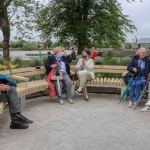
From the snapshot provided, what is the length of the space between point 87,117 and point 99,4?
1411 centimetres

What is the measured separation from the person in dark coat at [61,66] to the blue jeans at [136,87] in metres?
1.38

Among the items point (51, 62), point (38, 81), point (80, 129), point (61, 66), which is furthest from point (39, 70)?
point (80, 129)

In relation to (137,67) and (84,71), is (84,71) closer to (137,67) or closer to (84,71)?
(84,71)

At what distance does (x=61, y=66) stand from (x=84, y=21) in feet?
37.7

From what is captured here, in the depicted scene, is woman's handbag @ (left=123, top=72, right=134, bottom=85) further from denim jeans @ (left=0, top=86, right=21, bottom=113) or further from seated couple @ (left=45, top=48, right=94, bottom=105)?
denim jeans @ (left=0, top=86, right=21, bottom=113)

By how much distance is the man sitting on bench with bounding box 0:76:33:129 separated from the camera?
672 centimetres

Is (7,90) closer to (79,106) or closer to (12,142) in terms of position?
(12,142)

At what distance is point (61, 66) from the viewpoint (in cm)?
946

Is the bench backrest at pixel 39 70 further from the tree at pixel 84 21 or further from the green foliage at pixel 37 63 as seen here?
the tree at pixel 84 21

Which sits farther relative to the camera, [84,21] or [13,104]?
[84,21]

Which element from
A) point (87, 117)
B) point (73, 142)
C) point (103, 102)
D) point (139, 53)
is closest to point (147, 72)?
point (139, 53)

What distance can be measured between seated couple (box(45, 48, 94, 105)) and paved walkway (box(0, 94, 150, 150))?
1.25 feet

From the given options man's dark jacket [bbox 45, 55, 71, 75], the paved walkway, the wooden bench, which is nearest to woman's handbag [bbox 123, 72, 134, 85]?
the wooden bench

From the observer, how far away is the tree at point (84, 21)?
67.6ft
